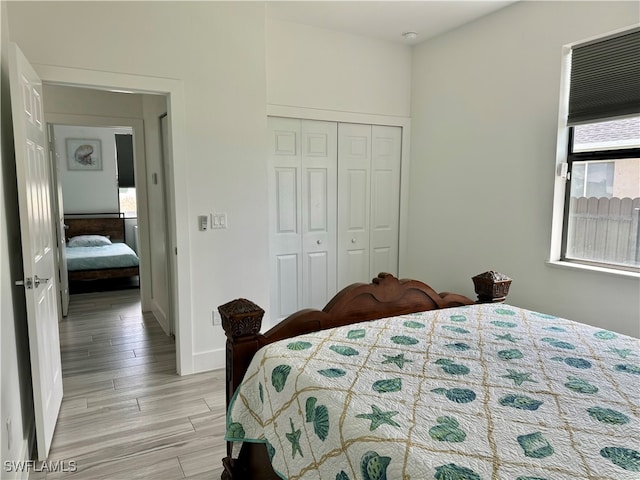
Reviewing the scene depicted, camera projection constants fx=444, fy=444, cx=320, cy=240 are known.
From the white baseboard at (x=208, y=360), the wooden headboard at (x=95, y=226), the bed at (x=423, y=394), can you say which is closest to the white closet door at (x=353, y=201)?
the white baseboard at (x=208, y=360)

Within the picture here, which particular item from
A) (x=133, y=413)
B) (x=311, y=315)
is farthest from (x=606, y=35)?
(x=133, y=413)

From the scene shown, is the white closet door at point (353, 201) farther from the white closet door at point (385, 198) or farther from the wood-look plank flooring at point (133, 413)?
the wood-look plank flooring at point (133, 413)

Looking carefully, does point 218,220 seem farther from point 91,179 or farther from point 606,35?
point 91,179

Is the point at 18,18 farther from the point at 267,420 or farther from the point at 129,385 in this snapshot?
the point at 267,420

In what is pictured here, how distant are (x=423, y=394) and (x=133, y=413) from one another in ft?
6.78

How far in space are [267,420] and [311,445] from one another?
1.01ft

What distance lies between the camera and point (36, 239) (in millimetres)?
2211

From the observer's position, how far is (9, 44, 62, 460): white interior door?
2.00 metres

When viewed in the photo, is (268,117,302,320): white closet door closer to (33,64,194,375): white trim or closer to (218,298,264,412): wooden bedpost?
(33,64,194,375): white trim

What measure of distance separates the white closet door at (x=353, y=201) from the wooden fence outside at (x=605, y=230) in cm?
175

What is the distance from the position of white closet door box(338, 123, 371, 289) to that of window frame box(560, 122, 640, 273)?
1.69 m

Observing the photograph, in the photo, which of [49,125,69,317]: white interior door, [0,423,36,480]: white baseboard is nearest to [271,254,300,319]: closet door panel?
[0,423,36,480]: white baseboard

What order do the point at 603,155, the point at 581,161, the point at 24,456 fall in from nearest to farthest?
the point at 24,456, the point at 603,155, the point at 581,161

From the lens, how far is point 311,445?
1.30 metres
